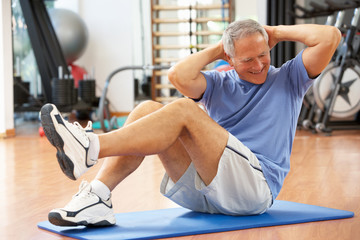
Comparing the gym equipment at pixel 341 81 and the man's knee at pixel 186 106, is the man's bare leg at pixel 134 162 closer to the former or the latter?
the man's knee at pixel 186 106

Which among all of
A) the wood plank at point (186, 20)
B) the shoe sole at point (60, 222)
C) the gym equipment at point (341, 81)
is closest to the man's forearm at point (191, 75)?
the shoe sole at point (60, 222)

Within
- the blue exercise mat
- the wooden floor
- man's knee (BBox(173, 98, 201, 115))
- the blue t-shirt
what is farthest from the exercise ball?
man's knee (BBox(173, 98, 201, 115))

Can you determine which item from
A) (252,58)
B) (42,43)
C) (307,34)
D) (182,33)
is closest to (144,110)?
(252,58)

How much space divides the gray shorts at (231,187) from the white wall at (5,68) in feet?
12.5

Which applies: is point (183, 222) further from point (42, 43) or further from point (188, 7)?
point (188, 7)

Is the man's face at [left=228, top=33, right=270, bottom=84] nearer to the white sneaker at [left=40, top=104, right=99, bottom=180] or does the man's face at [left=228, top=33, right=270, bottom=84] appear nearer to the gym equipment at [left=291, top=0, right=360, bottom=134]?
the white sneaker at [left=40, top=104, right=99, bottom=180]

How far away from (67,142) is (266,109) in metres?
0.74

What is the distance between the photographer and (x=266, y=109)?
1.99m

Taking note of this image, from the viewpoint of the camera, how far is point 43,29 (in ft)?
21.1

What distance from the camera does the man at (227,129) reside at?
1822mm

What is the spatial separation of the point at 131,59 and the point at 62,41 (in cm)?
112

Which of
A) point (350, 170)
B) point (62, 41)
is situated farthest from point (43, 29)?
point (350, 170)

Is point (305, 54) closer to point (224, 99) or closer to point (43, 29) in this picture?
point (224, 99)

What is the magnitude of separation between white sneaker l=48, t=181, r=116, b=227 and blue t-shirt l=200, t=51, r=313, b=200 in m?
0.53
